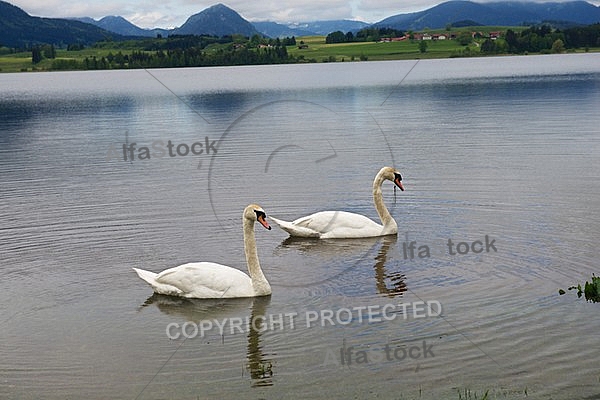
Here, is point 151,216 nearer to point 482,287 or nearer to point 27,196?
point 27,196

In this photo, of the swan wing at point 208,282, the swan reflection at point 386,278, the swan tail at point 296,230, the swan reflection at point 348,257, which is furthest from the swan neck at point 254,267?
the swan tail at point 296,230

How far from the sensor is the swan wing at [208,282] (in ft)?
56.1

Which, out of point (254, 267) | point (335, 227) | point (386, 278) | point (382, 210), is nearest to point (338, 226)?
point (335, 227)

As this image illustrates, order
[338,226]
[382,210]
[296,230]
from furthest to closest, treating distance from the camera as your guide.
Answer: [382,210], [296,230], [338,226]

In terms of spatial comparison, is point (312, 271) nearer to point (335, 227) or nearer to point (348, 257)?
point (348, 257)

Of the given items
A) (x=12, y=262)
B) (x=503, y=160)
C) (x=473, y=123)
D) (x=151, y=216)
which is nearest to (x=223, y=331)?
(x=12, y=262)

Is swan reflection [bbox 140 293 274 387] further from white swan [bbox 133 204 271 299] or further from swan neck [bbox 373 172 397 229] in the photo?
swan neck [bbox 373 172 397 229]

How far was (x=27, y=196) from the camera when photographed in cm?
2970

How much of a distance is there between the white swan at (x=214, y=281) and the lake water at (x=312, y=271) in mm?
258

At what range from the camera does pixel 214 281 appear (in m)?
17.1

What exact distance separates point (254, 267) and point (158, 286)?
2.01 meters

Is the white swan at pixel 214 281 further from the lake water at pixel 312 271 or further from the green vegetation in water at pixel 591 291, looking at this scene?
the green vegetation in water at pixel 591 291

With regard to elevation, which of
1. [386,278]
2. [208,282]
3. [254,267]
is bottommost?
[386,278]

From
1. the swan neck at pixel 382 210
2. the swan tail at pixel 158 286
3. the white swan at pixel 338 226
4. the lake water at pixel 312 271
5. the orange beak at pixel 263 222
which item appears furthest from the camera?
the swan neck at pixel 382 210
